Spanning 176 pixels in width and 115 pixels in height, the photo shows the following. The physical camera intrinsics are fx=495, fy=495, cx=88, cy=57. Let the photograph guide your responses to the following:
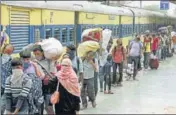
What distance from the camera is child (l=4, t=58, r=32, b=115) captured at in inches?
243

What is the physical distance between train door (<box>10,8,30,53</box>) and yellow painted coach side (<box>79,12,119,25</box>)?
4012mm

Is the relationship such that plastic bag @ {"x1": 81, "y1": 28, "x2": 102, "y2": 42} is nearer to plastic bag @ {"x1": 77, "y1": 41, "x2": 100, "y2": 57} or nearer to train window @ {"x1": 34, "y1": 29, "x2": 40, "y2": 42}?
train window @ {"x1": 34, "y1": 29, "x2": 40, "y2": 42}

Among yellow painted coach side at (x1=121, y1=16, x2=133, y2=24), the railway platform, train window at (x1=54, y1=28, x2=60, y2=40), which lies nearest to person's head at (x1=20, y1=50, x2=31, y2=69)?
the railway platform

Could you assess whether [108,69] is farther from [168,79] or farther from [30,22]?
[168,79]

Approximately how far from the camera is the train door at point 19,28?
9367mm

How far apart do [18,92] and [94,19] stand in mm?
9837

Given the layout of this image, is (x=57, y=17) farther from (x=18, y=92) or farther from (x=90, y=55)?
(x=18, y=92)

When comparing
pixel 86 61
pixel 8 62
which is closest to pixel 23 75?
pixel 8 62

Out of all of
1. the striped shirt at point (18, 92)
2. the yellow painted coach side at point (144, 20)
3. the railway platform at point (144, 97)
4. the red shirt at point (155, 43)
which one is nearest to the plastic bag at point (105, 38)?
the railway platform at point (144, 97)

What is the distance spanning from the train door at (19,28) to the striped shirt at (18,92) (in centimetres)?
315

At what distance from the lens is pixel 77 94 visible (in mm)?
5914

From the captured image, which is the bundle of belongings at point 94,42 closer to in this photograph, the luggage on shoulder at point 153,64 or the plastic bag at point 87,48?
the plastic bag at point 87,48

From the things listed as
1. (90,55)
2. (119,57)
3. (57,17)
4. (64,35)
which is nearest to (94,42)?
Result: (90,55)

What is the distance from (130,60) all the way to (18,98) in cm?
950
